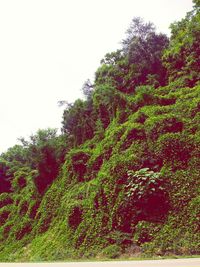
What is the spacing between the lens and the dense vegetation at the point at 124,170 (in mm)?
14273

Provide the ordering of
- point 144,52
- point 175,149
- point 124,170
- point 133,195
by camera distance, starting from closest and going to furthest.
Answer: point 133,195, point 175,149, point 124,170, point 144,52

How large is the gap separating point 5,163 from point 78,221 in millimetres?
26258

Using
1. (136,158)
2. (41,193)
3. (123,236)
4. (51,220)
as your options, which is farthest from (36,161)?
(123,236)

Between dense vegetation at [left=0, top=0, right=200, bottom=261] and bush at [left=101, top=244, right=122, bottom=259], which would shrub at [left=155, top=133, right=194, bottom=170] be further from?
bush at [left=101, top=244, right=122, bottom=259]

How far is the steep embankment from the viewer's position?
44.9 feet

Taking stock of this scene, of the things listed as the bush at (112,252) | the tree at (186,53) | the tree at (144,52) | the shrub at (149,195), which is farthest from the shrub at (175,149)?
the tree at (144,52)

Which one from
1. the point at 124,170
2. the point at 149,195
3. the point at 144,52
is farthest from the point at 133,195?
the point at 144,52

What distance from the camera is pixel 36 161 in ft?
84.9

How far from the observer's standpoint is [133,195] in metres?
15.0

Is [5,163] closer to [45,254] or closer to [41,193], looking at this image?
[41,193]

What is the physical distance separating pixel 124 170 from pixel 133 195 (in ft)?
6.36

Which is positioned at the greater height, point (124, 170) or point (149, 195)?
point (124, 170)

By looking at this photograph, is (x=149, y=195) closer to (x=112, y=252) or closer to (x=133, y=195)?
(x=133, y=195)

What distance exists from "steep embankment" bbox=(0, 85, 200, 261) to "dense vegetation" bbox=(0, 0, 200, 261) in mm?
54
